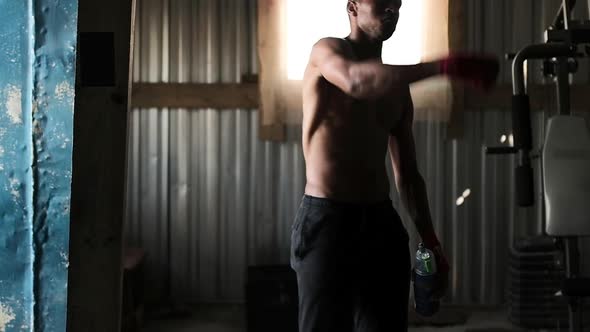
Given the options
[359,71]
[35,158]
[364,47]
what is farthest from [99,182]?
[364,47]

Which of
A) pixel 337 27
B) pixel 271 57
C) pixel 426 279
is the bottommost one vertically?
pixel 426 279

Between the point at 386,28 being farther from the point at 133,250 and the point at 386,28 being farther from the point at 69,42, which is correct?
the point at 133,250

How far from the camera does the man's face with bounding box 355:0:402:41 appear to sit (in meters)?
2.30

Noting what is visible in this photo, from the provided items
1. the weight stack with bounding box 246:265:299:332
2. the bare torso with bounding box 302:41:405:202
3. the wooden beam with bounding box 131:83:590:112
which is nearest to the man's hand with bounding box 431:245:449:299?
the bare torso with bounding box 302:41:405:202

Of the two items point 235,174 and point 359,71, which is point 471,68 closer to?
point 359,71

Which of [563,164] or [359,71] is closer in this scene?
[359,71]

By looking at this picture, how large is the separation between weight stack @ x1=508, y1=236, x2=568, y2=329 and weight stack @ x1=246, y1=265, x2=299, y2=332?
4.43 ft

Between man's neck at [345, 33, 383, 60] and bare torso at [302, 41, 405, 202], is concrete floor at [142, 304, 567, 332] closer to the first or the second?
bare torso at [302, 41, 405, 202]

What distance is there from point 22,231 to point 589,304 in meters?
3.72

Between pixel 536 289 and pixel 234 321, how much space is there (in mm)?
1788

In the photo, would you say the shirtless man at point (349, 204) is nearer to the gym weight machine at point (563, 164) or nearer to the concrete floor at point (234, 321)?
the gym weight machine at point (563, 164)

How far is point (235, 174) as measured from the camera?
4.86m

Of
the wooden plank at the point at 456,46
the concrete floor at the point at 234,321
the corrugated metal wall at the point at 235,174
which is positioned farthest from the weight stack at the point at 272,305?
the wooden plank at the point at 456,46

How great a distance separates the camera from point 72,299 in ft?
6.36
